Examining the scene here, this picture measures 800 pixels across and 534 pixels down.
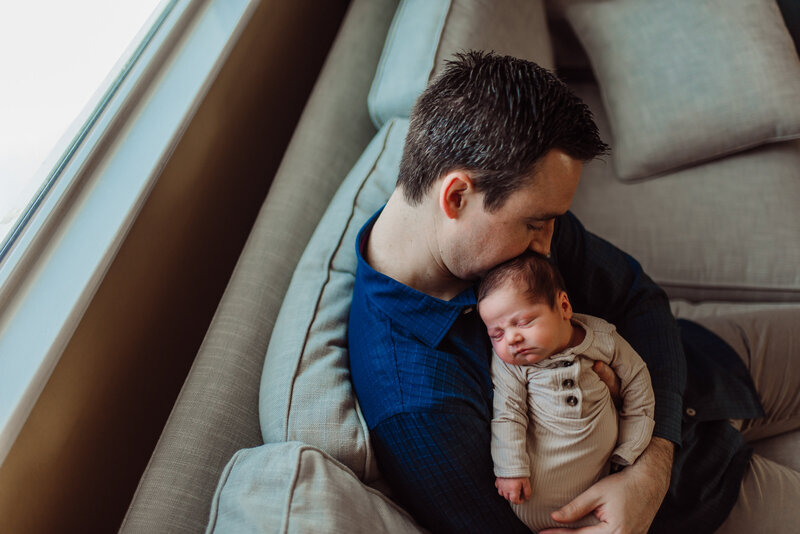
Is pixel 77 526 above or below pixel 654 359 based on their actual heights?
below

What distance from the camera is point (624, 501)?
94 cm

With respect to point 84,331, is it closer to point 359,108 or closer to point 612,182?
point 359,108

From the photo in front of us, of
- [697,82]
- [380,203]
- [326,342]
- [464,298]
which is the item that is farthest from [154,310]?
[697,82]

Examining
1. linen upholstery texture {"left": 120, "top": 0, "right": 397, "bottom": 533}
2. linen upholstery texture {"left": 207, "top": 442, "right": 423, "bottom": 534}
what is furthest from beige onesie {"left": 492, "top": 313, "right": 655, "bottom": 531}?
linen upholstery texture {"left": 120, "top": 0, "right": 397, "bottom": 533}

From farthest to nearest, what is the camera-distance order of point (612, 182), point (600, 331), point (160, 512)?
point (612, 182) → point (600, 331) → point (160, 512)

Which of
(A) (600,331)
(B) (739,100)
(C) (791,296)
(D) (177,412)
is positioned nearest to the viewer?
(D) (177,412)

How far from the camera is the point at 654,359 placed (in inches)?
44.6

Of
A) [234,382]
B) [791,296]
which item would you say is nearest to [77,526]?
[234,382]

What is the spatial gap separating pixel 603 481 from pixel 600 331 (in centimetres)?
26

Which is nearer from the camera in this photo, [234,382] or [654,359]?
[234,382]

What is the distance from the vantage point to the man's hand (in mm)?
935

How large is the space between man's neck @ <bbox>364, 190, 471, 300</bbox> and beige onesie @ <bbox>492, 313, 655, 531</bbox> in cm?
19

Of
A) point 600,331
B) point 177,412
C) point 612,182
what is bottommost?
point 177,412

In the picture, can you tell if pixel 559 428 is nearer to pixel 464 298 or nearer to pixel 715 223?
pixel 464 298
